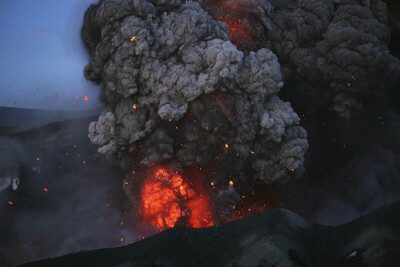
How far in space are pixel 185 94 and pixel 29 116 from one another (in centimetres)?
1051

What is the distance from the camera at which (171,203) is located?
43.4 ft

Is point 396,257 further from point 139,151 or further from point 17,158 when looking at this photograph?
point 17,158

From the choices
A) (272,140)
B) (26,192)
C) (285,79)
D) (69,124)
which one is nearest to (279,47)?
(285,79)

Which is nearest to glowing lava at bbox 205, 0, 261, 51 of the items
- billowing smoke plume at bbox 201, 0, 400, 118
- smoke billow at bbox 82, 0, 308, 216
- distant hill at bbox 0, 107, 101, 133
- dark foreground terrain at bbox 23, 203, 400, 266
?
billowing smoke plume at bbox 201, 0, 400, 118

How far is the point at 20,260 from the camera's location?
516 inches

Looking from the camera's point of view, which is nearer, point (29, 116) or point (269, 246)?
point (269, 246)

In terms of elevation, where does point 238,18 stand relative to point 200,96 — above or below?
above

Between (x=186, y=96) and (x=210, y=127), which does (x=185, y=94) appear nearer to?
(x=186, y=96)

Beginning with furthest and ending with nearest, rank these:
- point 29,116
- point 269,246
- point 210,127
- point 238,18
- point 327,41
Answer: point 29,116 → point 327,41 → point 238,18 → point 210,127 → point 269,246

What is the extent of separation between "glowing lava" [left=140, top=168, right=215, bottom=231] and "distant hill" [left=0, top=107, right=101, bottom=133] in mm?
6309

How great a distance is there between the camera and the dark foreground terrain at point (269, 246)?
638 centimetres

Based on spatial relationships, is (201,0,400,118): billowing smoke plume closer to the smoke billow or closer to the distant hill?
the smoke billow

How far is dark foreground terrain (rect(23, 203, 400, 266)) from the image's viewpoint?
20.9ft

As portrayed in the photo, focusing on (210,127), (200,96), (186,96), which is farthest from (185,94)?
(210,127)
